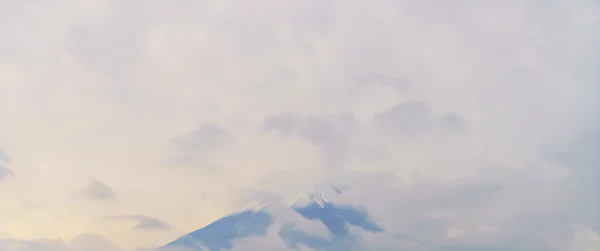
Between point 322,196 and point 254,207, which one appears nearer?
point 254,207

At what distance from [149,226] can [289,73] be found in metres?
3.58

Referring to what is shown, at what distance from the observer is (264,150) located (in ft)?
34.0

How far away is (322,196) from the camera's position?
10.3 m

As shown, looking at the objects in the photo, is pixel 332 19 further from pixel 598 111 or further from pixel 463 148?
pixel 598 111

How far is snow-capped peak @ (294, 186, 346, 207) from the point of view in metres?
10.3

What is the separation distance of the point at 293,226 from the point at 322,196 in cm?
75

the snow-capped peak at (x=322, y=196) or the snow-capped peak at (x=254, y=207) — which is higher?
the snow-capped peak at (x=322, y=196)

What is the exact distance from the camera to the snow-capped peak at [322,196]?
33.7 feet

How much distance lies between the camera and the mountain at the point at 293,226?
10070mm

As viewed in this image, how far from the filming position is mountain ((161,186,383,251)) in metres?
10.1

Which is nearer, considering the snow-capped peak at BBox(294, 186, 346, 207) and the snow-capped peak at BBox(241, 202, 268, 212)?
the snow-capped peak at BBox(241, 202, 268, 212)

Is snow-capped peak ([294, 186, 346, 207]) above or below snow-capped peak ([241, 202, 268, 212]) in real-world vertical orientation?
above

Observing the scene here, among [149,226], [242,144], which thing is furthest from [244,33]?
[149,226]

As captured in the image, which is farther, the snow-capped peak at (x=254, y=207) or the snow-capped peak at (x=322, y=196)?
the snow-capped peak at (x=322, y=196)
